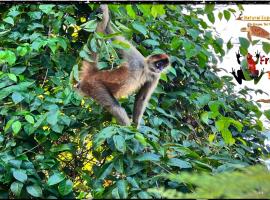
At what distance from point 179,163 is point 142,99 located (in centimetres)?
75

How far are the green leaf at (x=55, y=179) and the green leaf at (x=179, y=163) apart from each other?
0.52 meters

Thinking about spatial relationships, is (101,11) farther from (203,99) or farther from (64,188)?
(64,188)

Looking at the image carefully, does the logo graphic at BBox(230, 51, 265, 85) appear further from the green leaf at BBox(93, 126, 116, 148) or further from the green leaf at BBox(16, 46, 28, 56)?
the green leaf at BBox(16, 46, 28, 56)

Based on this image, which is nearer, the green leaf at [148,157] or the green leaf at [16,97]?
the green leaf at [148,157]

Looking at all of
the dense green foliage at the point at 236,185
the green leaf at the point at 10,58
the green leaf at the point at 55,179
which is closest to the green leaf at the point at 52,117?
the green leaf at the point at 55,179

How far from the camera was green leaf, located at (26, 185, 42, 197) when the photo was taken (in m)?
2.58

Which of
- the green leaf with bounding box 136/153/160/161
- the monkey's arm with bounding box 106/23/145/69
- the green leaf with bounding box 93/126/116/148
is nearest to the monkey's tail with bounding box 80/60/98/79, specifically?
the monkey's arm with bounding box 106/23/145/69

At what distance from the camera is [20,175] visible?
260 cm

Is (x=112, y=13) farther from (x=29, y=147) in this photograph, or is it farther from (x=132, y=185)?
(x=132, y=185)

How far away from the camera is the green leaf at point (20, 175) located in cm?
259

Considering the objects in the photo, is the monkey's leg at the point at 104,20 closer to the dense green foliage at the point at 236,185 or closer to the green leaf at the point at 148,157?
the green leaf at the point at 148,157

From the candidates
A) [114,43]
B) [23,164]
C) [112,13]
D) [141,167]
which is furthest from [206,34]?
[23,164]

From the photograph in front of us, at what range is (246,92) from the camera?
396cm

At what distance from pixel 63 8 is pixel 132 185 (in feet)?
4.06
